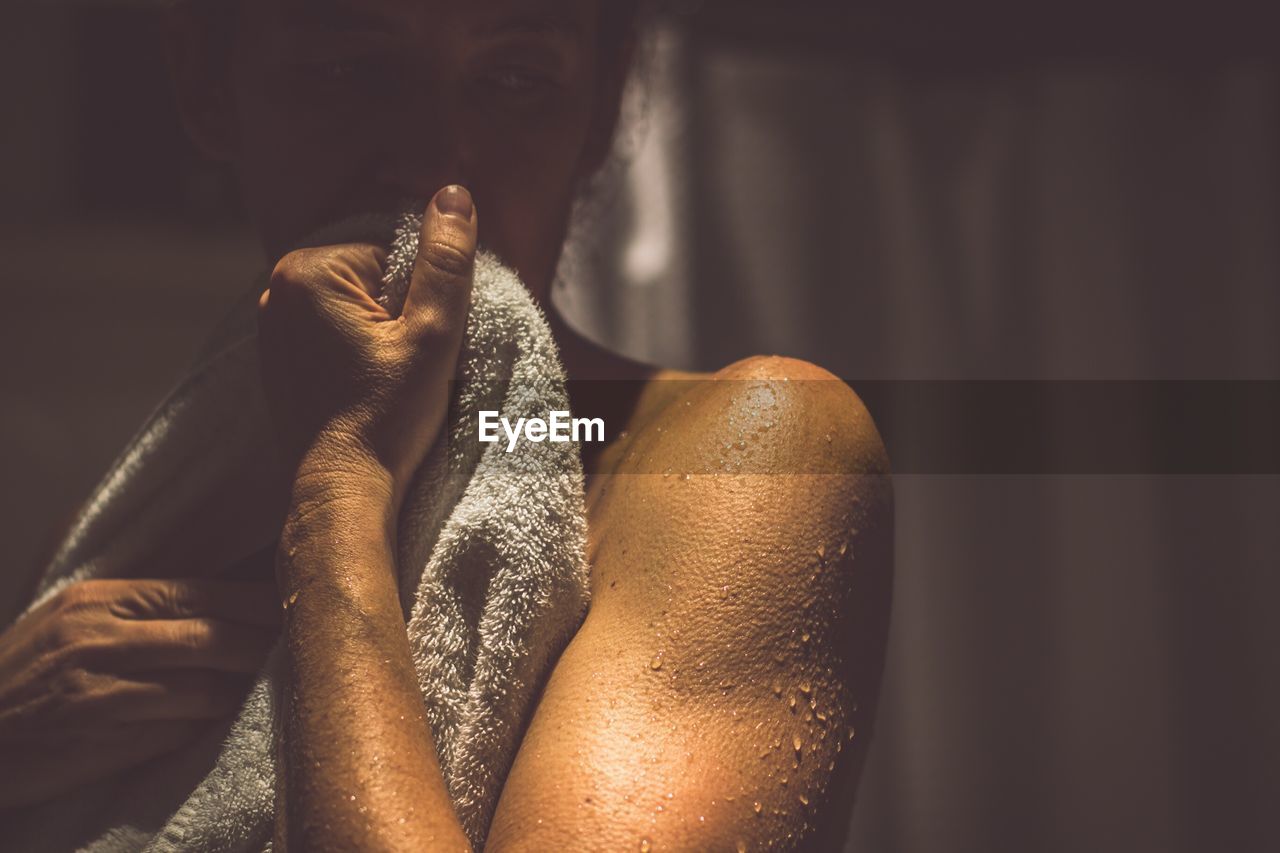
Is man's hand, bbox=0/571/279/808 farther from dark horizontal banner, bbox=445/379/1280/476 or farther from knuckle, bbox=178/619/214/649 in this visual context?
dark horizontal banner, bbox=445/379/1280/476

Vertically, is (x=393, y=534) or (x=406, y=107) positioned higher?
(x=406, y=107)

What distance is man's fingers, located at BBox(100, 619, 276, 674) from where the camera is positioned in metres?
0.57

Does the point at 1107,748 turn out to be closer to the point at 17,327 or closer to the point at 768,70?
the point at 768,70

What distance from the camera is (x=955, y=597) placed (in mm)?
1115

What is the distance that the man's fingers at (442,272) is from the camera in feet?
1.77

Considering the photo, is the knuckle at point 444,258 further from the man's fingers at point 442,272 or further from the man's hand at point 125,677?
the man's hand at point 125,677

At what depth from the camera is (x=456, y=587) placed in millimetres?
532

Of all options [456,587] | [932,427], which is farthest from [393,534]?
[932,427]

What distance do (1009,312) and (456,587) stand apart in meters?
0.79

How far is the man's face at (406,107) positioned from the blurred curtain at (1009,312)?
348 millimetres

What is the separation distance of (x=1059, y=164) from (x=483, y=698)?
86 cm

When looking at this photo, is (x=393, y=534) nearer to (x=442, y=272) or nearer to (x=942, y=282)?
(x=442, y=272)

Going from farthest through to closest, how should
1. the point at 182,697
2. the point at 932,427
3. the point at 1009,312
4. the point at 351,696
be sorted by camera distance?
the point at 1009,312, the point at 932,427, the point at 182,697, the point at 351,696

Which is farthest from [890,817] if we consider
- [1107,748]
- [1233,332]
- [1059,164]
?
[1059,164]
